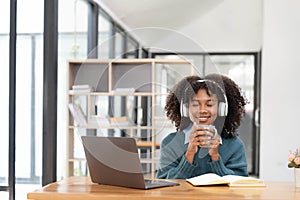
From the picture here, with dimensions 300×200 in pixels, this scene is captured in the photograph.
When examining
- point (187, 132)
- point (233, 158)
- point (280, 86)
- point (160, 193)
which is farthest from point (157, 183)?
point (280, 86)

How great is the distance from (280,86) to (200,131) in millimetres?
2550

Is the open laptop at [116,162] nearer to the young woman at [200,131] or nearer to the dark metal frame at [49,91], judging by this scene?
the young woman at [200,131]

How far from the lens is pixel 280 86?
4.20m

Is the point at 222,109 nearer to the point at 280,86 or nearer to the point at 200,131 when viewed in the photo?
the point at 200,131

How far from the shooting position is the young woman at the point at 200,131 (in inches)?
73.2

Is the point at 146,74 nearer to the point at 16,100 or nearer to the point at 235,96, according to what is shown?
the point at 235,96

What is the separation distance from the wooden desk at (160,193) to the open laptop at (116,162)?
0.03 m

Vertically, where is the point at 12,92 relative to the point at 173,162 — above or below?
above

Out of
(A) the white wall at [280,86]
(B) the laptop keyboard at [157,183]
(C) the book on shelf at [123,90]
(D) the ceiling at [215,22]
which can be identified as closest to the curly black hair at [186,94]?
(B) the laptop keyboard at [157,183]

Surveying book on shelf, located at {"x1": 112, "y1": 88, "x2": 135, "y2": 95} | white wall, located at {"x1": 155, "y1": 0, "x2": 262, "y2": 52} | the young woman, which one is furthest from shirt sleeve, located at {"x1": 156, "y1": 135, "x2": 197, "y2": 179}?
white wall, located at {"x1": 155, "y1": 0, "x2": 262, "y2": 52}

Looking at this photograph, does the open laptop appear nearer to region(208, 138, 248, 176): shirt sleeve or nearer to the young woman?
the young woman

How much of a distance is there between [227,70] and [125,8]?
2572 mm

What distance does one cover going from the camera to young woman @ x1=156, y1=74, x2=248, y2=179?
1.86 meters

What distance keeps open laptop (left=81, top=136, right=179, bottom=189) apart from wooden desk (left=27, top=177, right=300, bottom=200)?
0.03 meters
